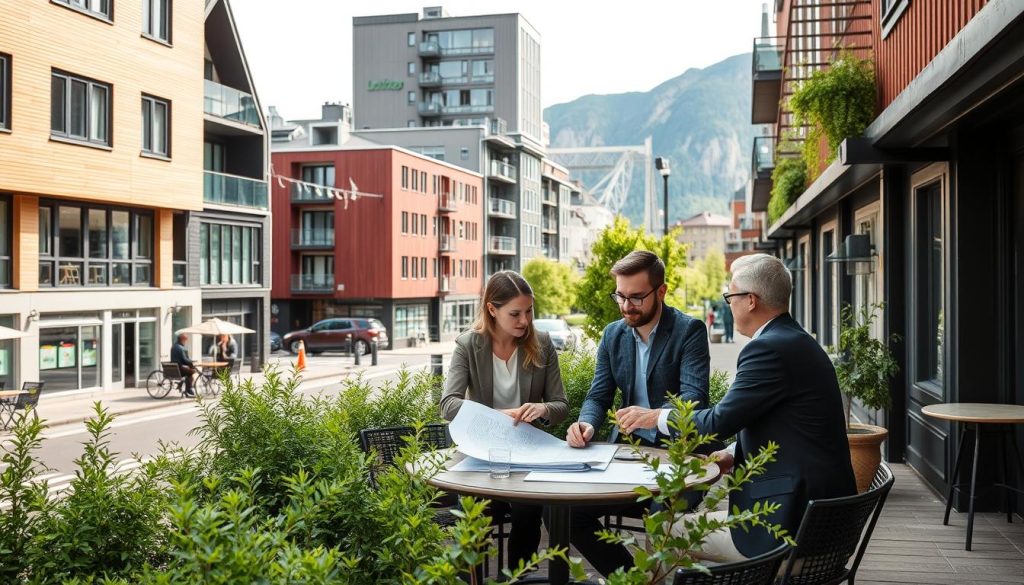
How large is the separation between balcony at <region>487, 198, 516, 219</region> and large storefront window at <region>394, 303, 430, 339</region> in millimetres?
15035

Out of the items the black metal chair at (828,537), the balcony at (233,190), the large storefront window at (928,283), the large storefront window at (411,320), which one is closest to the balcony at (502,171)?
the large storefront window at (411,320)

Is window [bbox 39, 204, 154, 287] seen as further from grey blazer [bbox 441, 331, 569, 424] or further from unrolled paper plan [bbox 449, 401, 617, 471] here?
unrolled paper plan [bbox 449, 401, 617, 471]

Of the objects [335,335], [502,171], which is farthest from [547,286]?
Result: [335,335]

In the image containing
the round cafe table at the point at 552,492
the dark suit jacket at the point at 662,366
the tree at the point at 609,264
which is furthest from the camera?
the tree at the point at 609,264

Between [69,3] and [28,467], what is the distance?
24.1 meters

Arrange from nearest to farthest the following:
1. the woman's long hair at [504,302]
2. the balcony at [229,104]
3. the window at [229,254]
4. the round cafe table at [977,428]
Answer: the woman's long hair at [504,302], the round cafe table at [977,428], the balcony at [229,104], the window at [229,254]

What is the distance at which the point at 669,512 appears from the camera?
99.7 inches

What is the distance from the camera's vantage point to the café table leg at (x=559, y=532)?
163 inches

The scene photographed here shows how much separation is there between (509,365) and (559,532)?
141 cm

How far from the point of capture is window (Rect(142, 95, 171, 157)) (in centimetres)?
2786

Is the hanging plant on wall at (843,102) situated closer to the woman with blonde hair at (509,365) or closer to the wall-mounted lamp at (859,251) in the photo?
the wall-mounted lamp at (859,251)

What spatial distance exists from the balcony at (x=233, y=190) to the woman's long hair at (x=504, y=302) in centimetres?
2912

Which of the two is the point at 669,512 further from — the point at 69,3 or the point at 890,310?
the point at 69,3

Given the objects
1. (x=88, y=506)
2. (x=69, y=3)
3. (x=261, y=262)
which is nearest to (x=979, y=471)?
(x=88, y=506)
